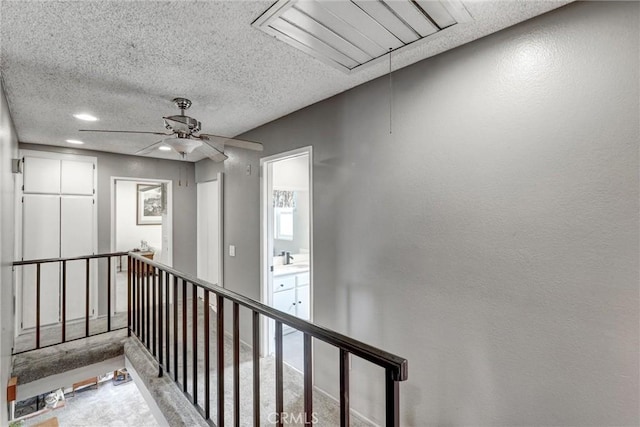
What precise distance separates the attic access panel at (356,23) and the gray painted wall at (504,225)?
320 millimetres

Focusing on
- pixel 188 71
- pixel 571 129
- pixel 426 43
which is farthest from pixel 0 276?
pixel 571 129

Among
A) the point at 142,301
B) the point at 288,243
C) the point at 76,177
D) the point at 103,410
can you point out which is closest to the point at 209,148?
the point at 142,301

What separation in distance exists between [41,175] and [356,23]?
14.5 ft

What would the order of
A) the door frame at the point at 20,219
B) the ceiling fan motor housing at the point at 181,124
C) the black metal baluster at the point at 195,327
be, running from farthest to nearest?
the door frame at the point at 20,219, the ceiling fan motor housing at the point at 181,124, the black metal baluster at the point at 195,327

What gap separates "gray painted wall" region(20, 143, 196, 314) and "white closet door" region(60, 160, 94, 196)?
0.38 feet

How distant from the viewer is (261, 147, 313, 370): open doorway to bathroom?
3.21m

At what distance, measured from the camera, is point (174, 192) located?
16.1 feet

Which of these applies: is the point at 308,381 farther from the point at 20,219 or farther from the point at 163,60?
the point at 20,219

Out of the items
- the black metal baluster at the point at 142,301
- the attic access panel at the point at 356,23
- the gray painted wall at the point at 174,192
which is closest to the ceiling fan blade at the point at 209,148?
the attic access panel at the point at 356,23

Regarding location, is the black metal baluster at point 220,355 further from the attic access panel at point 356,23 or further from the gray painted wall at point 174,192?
the gray painted wall at point 174,192

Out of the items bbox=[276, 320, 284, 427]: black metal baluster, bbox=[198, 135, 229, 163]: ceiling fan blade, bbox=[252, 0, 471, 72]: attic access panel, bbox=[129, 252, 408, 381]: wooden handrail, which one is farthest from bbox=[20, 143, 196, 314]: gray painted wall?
bbox=[276, 320, 284, 427]: black metal baluster

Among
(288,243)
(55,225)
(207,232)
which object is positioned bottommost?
(288,243)

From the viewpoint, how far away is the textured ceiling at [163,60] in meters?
1.41

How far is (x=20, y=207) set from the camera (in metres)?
3.57
